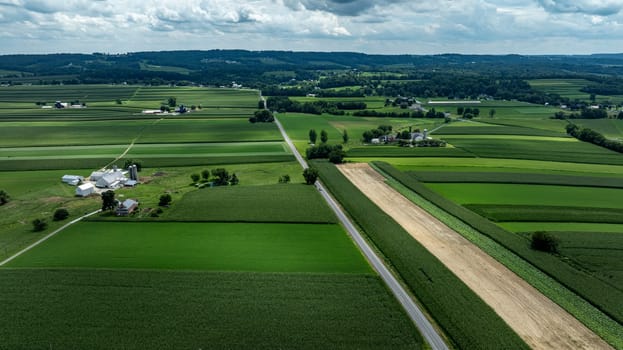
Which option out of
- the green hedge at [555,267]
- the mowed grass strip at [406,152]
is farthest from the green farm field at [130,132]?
the green hedge at [555,267]

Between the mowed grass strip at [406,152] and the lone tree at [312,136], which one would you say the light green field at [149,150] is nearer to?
the lone tree at [312,136]

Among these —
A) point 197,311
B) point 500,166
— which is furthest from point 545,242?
point 500,166

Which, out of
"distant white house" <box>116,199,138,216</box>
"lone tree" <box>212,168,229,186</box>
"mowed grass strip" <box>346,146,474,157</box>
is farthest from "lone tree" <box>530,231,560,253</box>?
"distant white house" <box>116,199,138,216</box>

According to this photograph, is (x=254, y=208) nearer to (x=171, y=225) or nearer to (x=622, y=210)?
(x=171, y=225)

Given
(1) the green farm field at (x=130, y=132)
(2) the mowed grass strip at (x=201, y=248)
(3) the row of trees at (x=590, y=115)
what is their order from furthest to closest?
(3) the row of trees at (x=590, y=115) < (1) the green farm field at (x=130, y=132) < (2) the mowed grass strip at (x=201, y=248)

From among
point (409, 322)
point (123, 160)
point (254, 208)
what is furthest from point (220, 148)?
point (409, 322)
